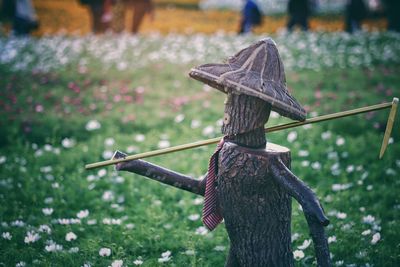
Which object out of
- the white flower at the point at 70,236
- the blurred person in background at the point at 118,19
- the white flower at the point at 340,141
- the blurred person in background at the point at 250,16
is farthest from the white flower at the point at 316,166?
the blurred person in background at the point at 118,19

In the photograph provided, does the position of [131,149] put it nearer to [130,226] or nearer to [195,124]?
[195,124]

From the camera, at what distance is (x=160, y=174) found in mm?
2992

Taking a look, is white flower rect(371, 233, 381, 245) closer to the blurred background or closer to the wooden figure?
the blurred background

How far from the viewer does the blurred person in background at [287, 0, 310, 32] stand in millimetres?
14914

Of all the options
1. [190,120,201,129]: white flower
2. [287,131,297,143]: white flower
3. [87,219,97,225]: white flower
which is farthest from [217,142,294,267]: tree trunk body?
[190,120,201,129]: white flower

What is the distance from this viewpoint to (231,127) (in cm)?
273

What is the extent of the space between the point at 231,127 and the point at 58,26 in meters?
16.8

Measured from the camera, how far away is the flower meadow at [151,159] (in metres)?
3.68

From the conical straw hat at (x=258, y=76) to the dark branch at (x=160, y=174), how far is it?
0.63 meters

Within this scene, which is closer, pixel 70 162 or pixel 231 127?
pixel 231 127

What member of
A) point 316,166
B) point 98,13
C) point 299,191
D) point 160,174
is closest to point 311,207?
point 299,191

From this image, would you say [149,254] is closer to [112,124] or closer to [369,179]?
[369,179]

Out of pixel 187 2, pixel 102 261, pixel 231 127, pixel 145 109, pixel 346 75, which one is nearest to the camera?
pixel 231 127

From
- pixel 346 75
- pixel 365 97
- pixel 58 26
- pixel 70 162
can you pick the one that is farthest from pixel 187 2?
pixel 70 162
